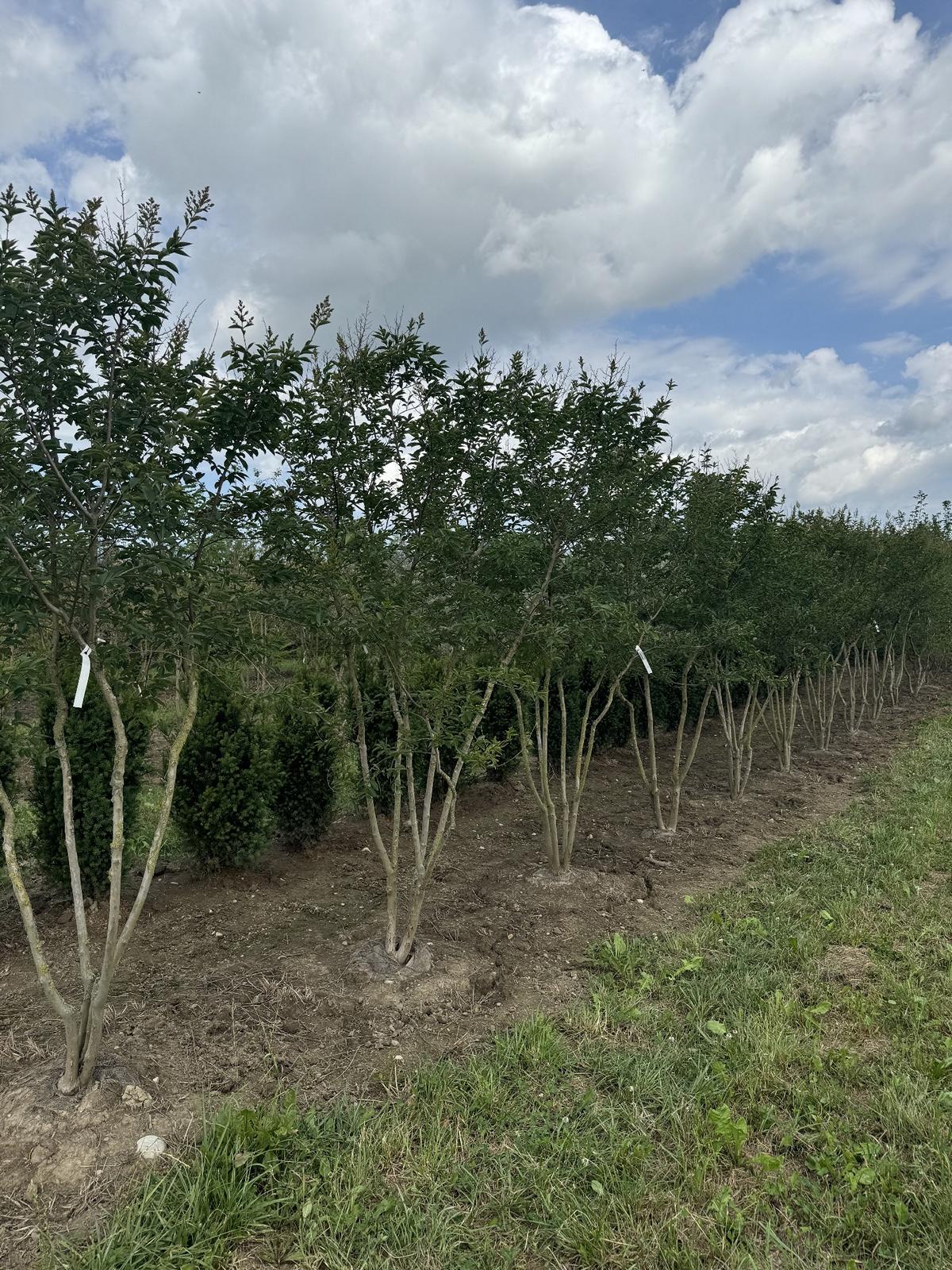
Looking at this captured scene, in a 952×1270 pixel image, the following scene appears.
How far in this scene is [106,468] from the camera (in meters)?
2.82

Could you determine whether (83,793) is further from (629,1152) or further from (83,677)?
(629,1152)

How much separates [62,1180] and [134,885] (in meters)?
3.05

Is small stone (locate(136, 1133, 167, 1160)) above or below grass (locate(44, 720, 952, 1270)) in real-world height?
above

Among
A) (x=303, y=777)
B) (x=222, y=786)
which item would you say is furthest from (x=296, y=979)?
(x=303, y=777)

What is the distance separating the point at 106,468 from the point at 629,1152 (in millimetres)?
3442

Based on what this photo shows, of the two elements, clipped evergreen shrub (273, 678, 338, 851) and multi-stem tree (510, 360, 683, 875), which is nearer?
multi-stem tree (510, 360, 683, 875)

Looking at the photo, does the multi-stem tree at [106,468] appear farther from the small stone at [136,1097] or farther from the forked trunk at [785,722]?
the forked trunk at [785,722]

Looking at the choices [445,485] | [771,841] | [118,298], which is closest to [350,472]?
[445,485]

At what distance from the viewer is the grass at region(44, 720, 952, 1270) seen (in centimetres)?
242

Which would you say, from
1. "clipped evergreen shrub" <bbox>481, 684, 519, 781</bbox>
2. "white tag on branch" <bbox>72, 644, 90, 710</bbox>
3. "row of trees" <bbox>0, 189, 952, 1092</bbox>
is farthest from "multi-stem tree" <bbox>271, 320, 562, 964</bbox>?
"clipped evergreen shrub" <bbox>481, 684, 519, 781</bbox>

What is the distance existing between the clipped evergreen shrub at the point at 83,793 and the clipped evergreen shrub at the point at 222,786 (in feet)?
1.53

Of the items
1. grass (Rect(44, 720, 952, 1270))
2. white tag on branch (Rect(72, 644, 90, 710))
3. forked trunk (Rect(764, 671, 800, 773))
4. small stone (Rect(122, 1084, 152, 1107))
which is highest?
white tag on branch (Rect(72, 644, 90, 710))

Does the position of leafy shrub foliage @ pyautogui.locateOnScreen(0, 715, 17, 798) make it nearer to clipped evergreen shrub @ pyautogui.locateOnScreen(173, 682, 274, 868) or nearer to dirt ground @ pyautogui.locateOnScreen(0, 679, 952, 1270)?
dirt ground @ pyautogui.locateOnScreen(0, 679, 952, 1270)

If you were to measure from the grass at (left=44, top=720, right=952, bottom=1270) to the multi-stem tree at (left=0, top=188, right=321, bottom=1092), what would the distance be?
3.29 ft
